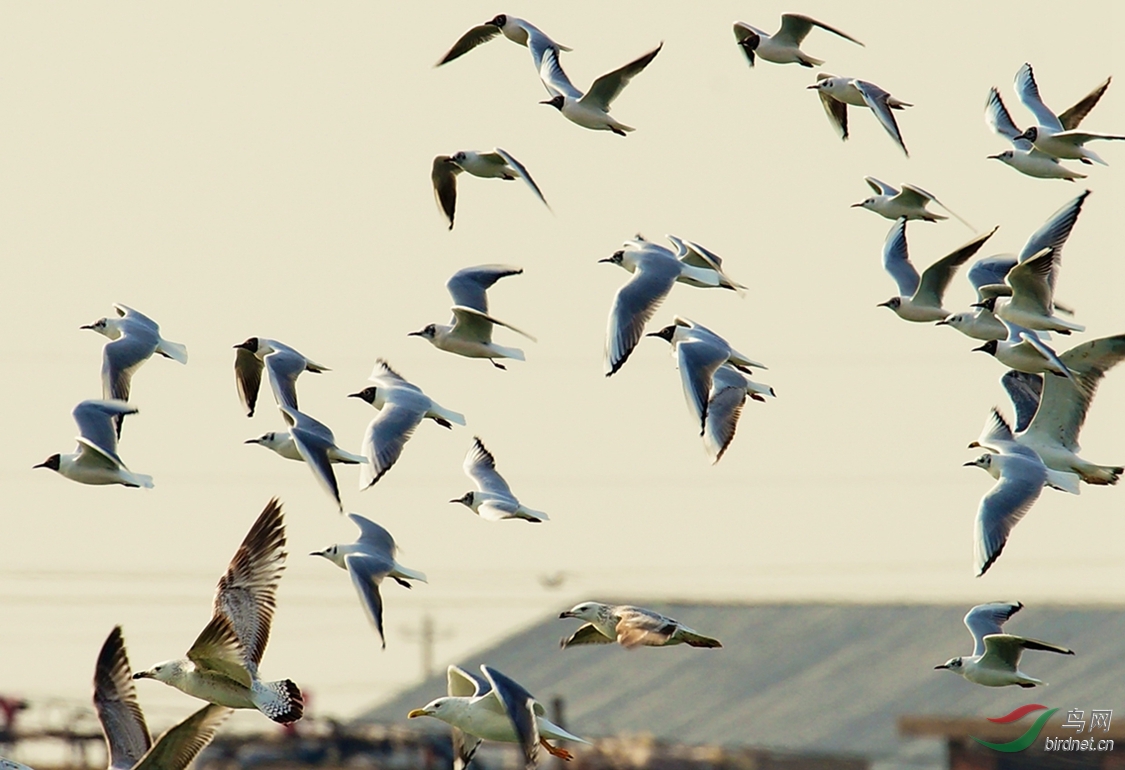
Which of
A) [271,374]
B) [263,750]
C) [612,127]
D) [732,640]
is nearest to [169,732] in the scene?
[271,374]

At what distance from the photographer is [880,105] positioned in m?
23.1

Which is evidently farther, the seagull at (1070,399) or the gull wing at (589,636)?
the seagull at (1070,399)

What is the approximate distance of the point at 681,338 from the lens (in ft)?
72.5

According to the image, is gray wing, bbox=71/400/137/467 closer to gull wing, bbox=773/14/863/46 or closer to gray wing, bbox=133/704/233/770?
gray wing, bbox=133/704/233/770

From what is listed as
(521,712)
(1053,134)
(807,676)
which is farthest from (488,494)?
(807,676)

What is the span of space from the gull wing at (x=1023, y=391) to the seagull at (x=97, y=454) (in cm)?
786

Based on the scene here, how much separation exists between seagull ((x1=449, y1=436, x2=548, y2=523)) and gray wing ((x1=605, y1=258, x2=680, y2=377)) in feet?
5.67

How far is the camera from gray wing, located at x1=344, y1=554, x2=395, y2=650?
21.5 m

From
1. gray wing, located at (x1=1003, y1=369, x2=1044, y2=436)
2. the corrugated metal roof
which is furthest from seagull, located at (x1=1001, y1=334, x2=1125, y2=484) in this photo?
the corrugated metal roof

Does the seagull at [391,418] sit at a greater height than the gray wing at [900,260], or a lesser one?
lesser

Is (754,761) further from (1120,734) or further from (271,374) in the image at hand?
(271,374)

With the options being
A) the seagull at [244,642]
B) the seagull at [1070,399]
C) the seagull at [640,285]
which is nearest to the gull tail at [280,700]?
the seagull at [244,642]

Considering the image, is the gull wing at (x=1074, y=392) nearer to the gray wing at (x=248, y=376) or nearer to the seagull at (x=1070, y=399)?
the seagull at (x=1070, y=399)

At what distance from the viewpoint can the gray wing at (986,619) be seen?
869 inches
